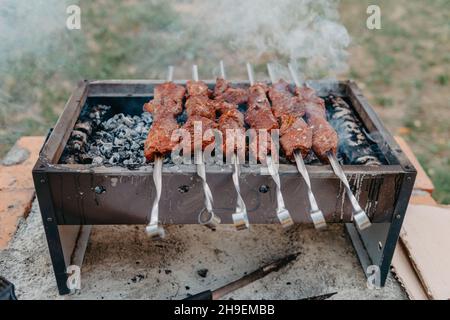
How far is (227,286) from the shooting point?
316cm

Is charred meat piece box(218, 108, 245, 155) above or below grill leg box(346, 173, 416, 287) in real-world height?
above

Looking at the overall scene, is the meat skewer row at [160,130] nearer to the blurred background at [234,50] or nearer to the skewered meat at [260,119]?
the skewered meat at [260,119]

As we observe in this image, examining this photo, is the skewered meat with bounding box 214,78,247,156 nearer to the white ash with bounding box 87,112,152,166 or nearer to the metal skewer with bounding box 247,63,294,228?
the metal skewer with bounding box 247,63,294,228

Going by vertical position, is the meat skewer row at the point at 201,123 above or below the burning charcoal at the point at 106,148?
above

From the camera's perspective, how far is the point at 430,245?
3615 millimetres

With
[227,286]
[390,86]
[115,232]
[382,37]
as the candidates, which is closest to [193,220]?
[227,286]

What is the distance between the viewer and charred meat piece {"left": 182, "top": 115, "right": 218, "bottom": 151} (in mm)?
2904

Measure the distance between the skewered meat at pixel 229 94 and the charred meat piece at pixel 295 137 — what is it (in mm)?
512

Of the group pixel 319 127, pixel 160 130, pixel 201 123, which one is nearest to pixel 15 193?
pixel 160 130

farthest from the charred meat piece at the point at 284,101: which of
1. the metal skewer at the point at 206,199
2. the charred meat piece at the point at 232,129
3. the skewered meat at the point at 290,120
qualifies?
the metal skewer at the point at 206,199

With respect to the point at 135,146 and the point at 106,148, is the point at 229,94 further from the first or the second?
the point at 106,148

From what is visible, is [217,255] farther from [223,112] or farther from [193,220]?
[223,112]

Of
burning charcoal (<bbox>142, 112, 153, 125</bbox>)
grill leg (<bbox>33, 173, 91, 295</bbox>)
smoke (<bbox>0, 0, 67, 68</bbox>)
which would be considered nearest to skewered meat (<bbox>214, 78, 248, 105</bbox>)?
burning charcoal (<bbox>142, 112, 153, 125</bbox>)

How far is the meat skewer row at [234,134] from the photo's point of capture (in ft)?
8.29
